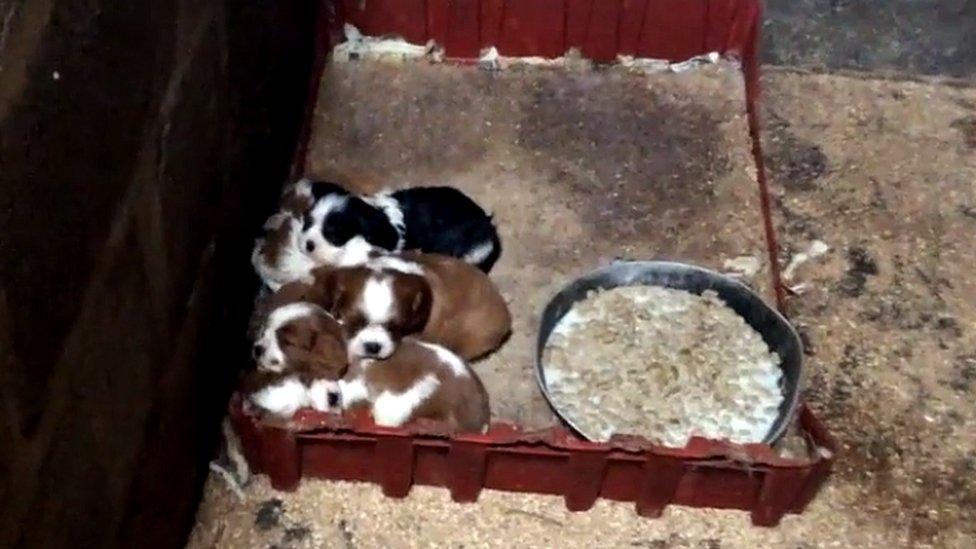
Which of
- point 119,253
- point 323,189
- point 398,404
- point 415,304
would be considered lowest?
point 398,404

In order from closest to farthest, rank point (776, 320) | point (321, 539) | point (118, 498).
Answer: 1. point (118, 498)
2. point (321, 539)
3. point (776, 320)

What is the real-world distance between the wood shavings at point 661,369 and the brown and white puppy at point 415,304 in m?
0.14

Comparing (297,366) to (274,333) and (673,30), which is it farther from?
(673,30)

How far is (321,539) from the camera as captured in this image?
2.00 metres

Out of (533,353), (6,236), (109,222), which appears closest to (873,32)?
(533,353)

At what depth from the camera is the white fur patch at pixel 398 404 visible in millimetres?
1956

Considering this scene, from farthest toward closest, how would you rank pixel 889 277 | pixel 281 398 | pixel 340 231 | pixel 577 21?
1. pixel 577 21
2. pixel 889 277
3. pixel 340 231
4. pixel 281 398

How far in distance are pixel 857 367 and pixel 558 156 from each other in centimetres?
79

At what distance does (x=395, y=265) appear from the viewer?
2.11m

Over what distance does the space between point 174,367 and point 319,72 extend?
1.20m

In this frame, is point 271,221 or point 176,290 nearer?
point 176,290

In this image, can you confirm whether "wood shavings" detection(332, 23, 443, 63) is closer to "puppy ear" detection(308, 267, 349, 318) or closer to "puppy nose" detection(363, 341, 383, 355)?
"puppy ear" detection(308, 267, 349, 318)

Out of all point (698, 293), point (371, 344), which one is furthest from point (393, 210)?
point (698, 293)

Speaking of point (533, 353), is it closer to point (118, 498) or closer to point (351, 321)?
point (351, 321)
